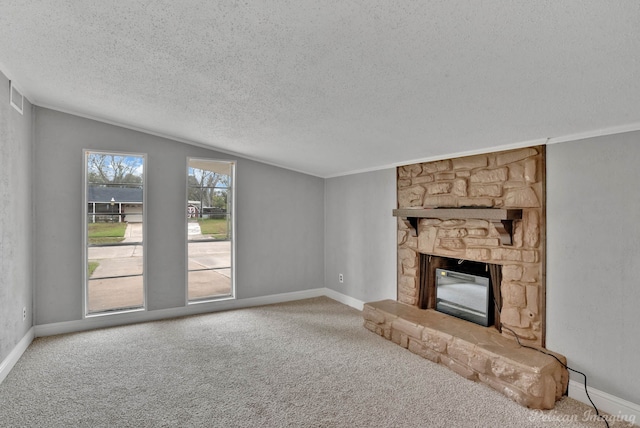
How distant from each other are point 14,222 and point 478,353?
439cm

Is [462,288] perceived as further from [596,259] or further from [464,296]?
[596,259]

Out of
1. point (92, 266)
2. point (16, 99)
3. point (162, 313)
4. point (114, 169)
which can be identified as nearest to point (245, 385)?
point (162, 313)

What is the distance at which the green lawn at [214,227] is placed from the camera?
16.0 ft

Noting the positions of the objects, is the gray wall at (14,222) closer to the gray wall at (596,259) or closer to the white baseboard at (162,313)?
the white baseboard at (162,313)

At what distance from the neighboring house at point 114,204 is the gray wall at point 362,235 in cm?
281

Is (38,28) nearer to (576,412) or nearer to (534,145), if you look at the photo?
(534,145)

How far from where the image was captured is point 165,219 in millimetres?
4574

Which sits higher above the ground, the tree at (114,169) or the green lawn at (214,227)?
the tree at (114,169)

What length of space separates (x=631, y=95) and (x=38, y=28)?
363cm

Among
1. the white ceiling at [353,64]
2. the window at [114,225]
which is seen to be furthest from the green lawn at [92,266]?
the white ceiling at [353,64]

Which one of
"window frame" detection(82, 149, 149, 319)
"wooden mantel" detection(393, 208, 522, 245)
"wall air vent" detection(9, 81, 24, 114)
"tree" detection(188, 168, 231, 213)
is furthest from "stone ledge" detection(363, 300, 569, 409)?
"wall air vent" detection(9, 81, 24, 114)

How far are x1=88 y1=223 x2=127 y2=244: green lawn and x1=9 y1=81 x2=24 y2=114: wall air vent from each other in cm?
149

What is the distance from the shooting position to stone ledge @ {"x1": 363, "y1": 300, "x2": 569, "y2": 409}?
2.49 m

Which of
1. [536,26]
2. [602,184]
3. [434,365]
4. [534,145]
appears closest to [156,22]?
[536,26]
